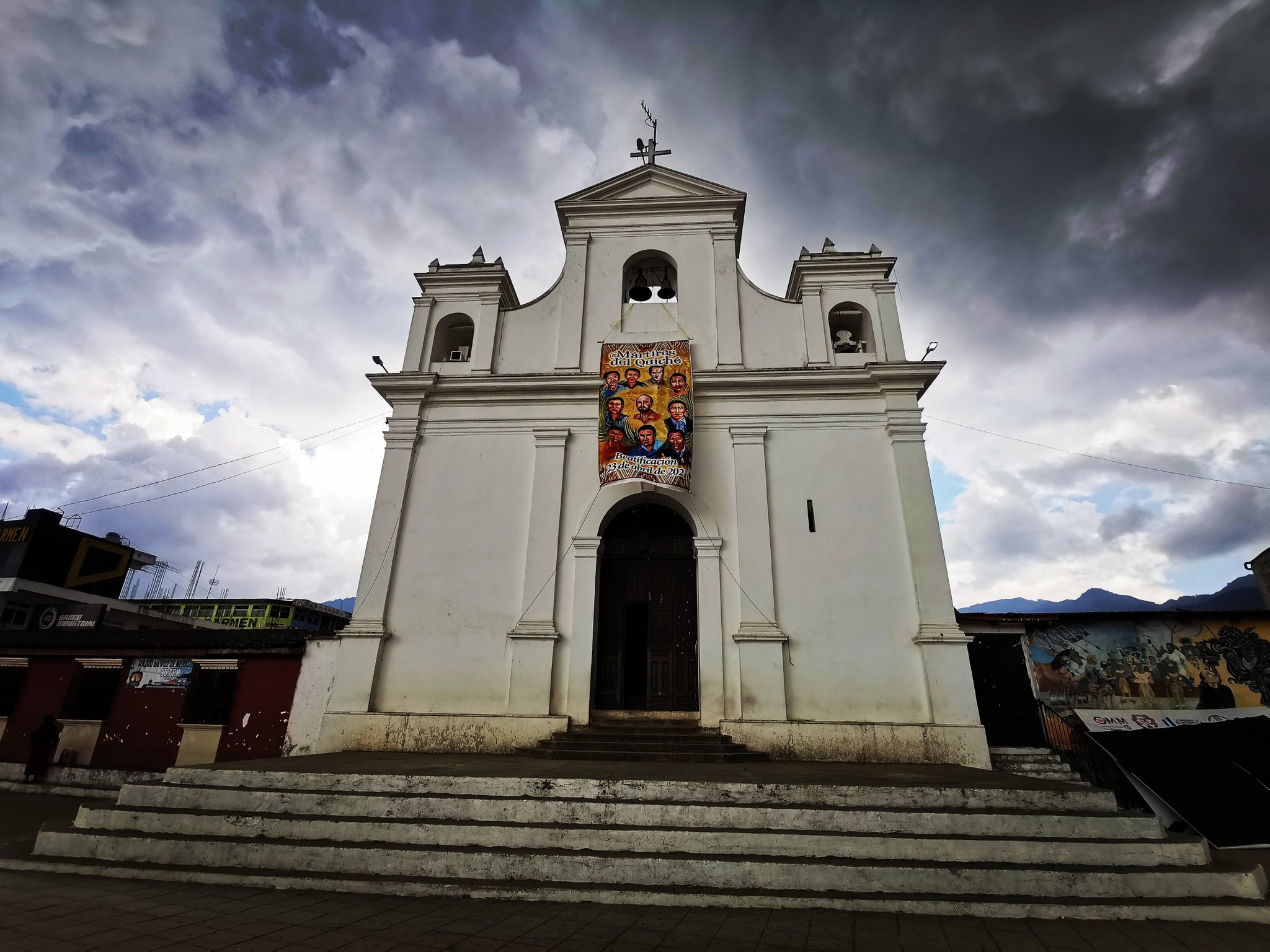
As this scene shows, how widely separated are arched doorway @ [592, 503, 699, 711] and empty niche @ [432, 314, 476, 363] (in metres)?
5.08

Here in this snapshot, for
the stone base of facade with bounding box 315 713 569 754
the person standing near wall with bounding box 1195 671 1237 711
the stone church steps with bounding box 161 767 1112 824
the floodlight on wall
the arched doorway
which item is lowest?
the stone church steps with bounding box 161 767 1112 824

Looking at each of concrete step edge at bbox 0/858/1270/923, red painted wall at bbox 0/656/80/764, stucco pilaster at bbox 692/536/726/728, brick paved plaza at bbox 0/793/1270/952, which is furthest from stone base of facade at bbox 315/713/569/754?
red painted wall at bbox 0/656/80/764

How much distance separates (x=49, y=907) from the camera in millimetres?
4492

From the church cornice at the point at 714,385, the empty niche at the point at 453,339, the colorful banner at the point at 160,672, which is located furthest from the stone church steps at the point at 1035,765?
the colorful banner at the point at 160,672

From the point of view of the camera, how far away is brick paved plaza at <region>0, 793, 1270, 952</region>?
3.87 m

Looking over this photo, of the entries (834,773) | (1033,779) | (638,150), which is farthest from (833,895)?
(638,150)

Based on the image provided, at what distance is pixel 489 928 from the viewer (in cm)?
415

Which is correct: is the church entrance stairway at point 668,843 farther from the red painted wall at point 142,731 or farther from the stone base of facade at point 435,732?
the red painted wall at point 142,731

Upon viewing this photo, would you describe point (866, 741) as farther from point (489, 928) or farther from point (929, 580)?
point (489, 928)

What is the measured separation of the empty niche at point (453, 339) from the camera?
42.2 feet

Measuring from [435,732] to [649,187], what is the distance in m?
11.8

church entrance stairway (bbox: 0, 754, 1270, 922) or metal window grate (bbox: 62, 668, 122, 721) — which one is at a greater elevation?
metal window grate (bbox: 62, 668, 122, 721)

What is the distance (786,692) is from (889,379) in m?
6.08

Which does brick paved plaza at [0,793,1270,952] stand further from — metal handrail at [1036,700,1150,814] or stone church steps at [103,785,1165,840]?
metal handrail at [1036,700,1150,814]
